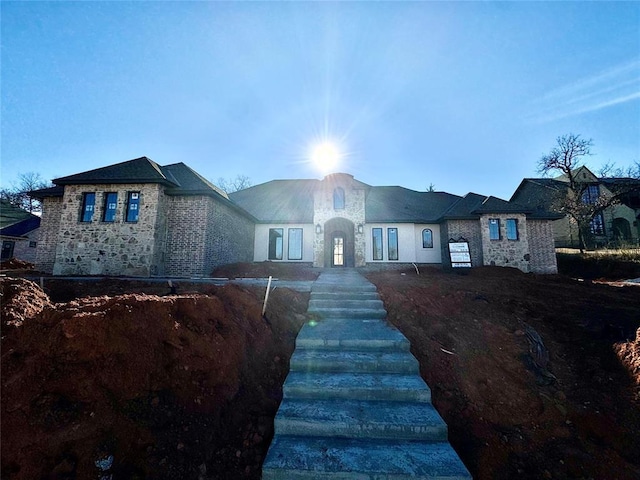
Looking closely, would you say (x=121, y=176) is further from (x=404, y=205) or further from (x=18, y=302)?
(x=404, y=205)

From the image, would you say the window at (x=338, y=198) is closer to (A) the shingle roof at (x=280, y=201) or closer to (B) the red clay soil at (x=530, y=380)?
(A) the shingle roof at (x=280, y=201)

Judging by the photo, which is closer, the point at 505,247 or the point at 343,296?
the point at 343,296

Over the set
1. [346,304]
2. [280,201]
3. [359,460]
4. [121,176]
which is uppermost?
[280,201]

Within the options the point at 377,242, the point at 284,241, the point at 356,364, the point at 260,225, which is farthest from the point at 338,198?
the point at 356,364

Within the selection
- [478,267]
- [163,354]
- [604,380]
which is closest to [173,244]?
[163,354]

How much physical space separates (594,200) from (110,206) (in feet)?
123

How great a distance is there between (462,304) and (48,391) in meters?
7.08

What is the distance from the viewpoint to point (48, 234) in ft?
42.3

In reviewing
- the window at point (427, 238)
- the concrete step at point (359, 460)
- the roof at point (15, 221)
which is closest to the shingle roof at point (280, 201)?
the window at point (427, 238)

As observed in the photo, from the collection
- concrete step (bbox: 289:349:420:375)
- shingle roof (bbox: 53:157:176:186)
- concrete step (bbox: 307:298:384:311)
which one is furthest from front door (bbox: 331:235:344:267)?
concrete step (bbox: 289:349:420:375)

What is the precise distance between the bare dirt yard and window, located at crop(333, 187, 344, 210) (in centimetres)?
1170

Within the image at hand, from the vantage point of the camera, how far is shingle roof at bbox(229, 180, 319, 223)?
1728 centimetres

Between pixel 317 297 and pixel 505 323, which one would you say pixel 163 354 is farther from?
pixel 505 323

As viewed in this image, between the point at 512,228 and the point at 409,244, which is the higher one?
the point at 512,228
